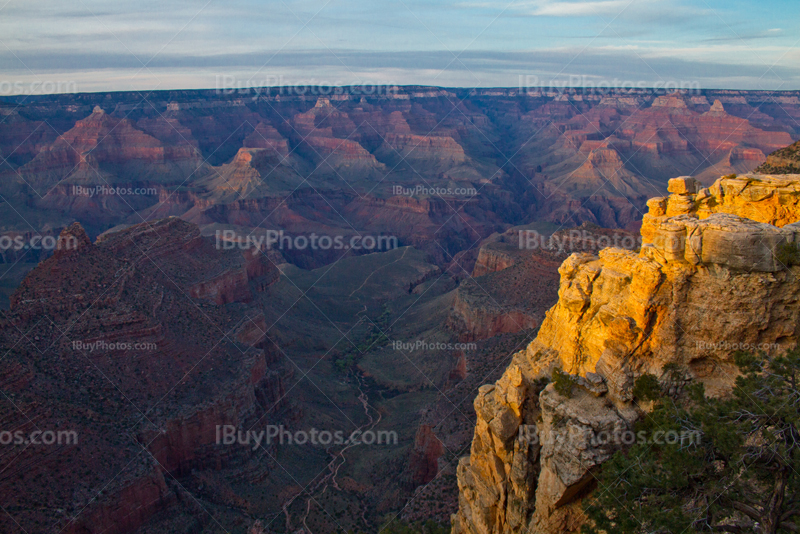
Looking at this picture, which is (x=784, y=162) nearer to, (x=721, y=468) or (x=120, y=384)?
(x=721, y=468)

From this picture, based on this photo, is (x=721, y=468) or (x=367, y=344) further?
(x=367, y=344)

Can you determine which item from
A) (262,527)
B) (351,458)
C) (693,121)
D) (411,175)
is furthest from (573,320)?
(693,121)

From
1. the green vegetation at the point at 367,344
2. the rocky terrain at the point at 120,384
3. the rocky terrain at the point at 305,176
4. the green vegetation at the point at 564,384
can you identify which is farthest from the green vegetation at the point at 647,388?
the rocky terrain at the point at 305,176

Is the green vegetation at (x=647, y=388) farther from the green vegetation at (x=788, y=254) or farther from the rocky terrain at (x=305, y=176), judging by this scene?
the rocky terrain at (x=305, y=176)

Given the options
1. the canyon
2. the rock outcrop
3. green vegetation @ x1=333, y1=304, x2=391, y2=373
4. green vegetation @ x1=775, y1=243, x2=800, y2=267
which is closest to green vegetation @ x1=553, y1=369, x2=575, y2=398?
the rock outcrop

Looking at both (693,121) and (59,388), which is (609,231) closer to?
(59,388)

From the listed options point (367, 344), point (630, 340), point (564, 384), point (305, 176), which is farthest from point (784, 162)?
point (305, 176)

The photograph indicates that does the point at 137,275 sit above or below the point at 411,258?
above

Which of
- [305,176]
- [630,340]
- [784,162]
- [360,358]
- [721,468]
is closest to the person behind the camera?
[721,468]
